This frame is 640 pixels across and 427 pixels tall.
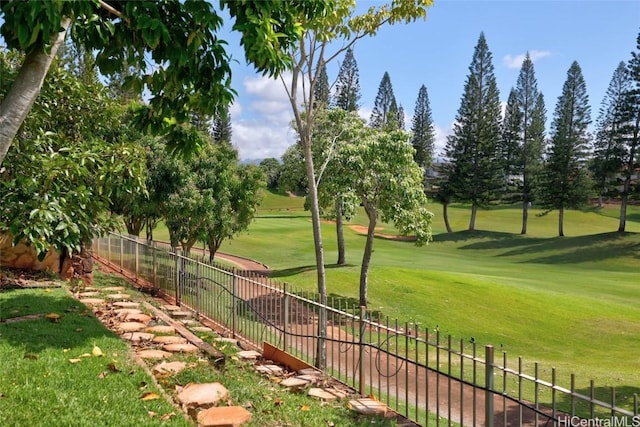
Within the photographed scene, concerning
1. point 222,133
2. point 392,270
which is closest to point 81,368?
point 392,270

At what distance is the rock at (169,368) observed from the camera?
536cm

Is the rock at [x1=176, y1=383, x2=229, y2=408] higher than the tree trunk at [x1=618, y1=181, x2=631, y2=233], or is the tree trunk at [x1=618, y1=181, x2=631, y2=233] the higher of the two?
the tree trunk at [x1=618, y1=181, x2=631, y2=233]

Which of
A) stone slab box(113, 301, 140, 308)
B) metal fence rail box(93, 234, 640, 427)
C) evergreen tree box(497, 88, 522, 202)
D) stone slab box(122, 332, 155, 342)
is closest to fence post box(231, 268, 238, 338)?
metal fence rail box(93, 234, 640, 427)

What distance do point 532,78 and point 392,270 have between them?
42.5 m

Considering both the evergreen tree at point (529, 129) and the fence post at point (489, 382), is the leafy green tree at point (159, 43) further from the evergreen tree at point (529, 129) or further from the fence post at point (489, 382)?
the evergreen tree at point (529, 129)

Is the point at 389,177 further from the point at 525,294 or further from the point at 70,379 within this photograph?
the point at 70,379

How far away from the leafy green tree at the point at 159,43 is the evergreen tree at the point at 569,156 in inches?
1822

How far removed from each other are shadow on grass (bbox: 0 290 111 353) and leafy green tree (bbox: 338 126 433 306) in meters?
8.60

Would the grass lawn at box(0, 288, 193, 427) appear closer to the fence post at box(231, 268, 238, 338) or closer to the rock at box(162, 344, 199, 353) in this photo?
the rock at box(162, 344, 199, 353)

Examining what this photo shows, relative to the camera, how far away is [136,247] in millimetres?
13156

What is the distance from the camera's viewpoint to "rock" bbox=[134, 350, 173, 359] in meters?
5.89

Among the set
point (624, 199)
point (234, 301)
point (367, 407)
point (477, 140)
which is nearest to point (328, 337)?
point (234, 301)

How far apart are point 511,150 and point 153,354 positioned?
2017 inches

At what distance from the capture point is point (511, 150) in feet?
169
